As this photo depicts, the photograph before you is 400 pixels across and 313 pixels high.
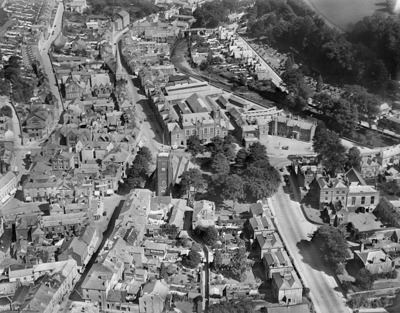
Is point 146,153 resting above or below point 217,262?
above

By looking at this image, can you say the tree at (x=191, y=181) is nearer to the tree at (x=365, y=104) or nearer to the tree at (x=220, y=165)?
the tree at (x=220, y=165)

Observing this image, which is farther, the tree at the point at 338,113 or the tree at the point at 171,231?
the tree at the point at 338,113

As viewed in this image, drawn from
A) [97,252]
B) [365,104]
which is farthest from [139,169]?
[365,104]

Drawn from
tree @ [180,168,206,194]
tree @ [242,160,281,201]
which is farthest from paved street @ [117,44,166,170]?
tree @ [242,160,281,201]

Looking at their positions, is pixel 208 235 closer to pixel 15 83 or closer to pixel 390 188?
pixel 390 188

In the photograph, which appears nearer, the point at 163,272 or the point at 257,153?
the point at 163,272

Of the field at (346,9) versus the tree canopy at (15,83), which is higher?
the field at (346,9)

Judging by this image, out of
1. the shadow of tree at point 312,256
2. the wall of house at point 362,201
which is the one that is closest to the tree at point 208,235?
the shadow of tree at point 312,256
